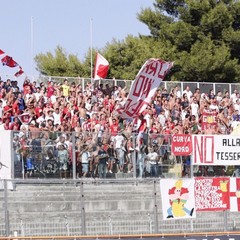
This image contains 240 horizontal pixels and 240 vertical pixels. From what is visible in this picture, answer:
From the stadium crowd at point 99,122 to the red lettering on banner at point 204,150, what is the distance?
102 centimetres

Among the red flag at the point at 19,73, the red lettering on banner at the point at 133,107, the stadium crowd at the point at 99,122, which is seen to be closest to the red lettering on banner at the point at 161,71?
the red lettering on banner at the point at 133,107

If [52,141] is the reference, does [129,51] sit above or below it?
above

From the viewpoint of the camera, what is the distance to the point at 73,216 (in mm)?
25547

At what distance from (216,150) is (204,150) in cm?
49

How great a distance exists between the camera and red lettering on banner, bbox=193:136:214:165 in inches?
1222

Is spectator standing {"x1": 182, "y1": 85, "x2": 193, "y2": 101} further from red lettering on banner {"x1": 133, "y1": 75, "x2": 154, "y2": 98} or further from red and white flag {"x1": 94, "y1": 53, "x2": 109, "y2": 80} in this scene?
red lettering on banner {"x1": 133, "y1": 75, "x2": 154, "y2": 98}

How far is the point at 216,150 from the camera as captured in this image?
31562 mm

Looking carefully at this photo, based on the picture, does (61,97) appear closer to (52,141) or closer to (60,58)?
(52,141)

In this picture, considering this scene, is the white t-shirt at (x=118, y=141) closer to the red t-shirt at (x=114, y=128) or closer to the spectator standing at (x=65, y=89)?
the red t-shirt at (x=114, y=128)

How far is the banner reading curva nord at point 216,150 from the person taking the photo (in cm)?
3108

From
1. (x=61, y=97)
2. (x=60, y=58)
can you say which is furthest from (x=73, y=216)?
(x=60, y=58)

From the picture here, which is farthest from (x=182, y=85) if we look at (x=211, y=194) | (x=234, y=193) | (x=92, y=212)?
(x=92, y=212)

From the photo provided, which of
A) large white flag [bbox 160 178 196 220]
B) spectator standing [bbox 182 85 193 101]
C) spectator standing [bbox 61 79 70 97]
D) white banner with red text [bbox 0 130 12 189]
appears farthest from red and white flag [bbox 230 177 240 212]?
spectator standing [bbox 182 85 193 101]

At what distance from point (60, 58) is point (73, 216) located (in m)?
41.8
